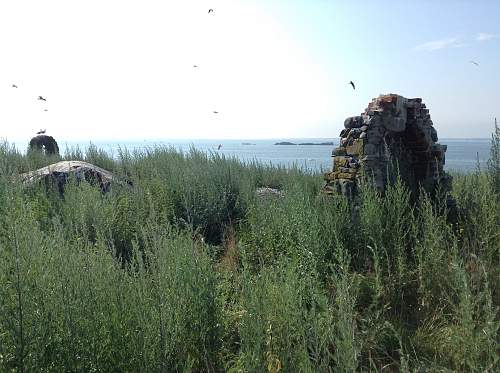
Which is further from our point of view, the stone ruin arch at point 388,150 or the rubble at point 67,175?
the rubble at point 67,175

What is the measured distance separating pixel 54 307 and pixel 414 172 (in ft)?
21.9

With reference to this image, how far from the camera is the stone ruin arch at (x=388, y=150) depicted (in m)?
7.26


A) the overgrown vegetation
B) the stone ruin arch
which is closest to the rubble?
the overgrown vegetation

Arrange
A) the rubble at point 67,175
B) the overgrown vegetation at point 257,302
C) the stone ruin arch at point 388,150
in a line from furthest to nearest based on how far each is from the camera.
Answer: the rubble at point 67,175, the stone ruin arch at point 388,150, the overgrown vegetation at point 257,302

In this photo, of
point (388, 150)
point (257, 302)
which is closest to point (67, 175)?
point (388, 150)

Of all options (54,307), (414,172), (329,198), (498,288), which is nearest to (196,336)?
Result: (54,307)

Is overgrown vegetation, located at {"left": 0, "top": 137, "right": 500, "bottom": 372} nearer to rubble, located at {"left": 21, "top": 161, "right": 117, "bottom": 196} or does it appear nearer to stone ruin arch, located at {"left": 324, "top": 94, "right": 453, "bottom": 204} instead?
stone ruin arch, located at {"left": 324, "top": 94, "right": 453, "bottom": 204}

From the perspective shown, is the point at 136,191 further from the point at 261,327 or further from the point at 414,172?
the point at 261,327

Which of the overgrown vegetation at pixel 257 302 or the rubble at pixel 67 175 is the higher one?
the rubble at pixel 67 175

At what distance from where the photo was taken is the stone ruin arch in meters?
7.26

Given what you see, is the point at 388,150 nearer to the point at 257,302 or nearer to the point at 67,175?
the point at 257,302

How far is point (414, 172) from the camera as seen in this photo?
8.30m

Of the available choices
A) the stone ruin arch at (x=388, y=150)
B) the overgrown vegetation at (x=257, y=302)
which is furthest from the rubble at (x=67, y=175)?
the stone ruin arch at (x=388, y=150)

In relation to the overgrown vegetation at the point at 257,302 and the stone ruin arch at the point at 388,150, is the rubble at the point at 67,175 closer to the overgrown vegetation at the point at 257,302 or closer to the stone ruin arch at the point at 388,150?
the overgrown vegetation at the point at 257,302
